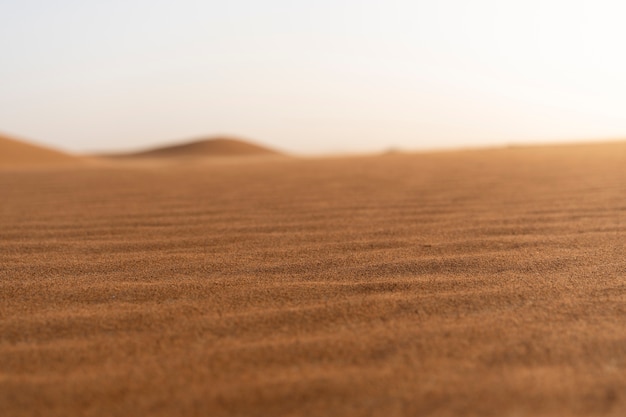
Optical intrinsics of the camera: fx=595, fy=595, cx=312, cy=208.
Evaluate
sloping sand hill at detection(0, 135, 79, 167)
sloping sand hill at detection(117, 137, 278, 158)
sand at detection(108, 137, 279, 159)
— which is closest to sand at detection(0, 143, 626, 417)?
sloping sand hill at detection(0, 135, 79, 167)

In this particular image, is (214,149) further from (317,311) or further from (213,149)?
(317,311)

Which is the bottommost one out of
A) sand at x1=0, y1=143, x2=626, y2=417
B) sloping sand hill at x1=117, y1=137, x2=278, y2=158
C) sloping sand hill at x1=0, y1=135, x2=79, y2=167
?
sand at x1=0, y1=143, x2=626, y2=417

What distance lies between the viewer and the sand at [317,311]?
1.27 metres

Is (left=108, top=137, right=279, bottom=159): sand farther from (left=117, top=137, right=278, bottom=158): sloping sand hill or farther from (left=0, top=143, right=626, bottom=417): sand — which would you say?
(left=0, top=143, right=626, bottom=417): sand

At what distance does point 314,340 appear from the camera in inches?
60.6

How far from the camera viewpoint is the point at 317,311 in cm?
175

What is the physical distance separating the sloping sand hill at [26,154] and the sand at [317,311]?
44.6 feet

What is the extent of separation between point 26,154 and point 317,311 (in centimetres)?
1755

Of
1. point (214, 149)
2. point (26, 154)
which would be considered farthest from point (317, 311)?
point (214, 149)

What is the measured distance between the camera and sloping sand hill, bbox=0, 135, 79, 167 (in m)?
15.7

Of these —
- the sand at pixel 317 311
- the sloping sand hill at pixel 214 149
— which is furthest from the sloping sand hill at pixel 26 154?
the sloping sand hill at pixel 214 149

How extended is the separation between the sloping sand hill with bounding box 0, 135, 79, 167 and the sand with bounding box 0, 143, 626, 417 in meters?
13.6

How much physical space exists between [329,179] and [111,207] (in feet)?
7.18

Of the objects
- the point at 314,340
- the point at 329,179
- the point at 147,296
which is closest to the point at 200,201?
the point at 329,179
